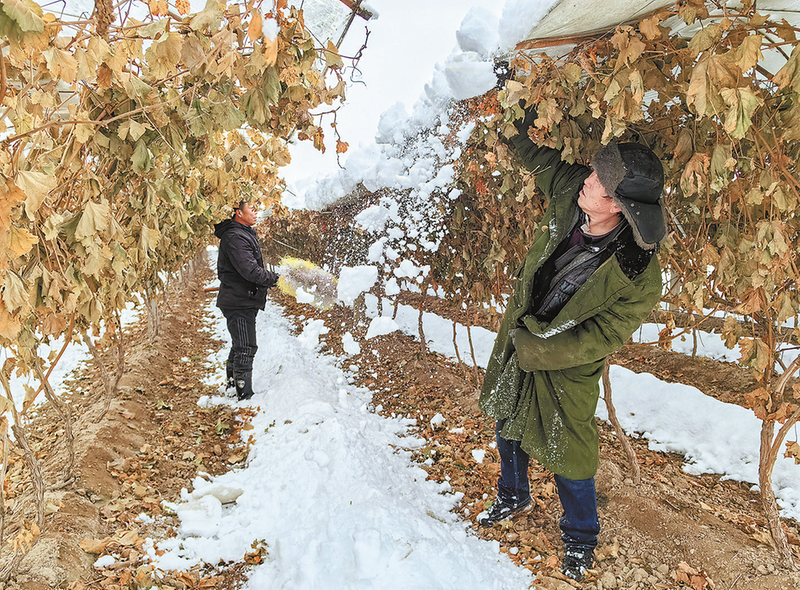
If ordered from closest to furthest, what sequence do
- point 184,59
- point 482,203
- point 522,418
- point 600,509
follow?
point 184,59 < point 522,418 < point 600,509 < point 482,203

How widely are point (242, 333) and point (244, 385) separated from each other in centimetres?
64

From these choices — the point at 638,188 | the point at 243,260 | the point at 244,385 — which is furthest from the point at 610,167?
the point at 244,385

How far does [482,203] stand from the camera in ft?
13.5

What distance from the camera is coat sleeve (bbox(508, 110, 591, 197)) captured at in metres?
2.06

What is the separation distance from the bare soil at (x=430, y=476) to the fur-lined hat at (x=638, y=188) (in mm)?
1180

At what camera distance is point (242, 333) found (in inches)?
166

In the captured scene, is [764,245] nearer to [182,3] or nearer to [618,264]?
[618,264]

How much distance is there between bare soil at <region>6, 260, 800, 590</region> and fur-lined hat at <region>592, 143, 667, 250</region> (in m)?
1.18

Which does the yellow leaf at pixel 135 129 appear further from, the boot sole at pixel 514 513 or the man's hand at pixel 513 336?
the boot sole at pixel 514 513

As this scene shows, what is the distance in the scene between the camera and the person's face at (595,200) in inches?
66.8

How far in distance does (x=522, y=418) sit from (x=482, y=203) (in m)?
2.60

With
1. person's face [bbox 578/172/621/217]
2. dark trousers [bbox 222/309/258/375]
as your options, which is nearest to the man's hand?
person's face [bbox 578/172/621/217]

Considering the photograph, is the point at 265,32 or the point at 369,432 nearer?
the point at 265,32

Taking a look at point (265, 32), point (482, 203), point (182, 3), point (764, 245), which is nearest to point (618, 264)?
point (764, 245)
